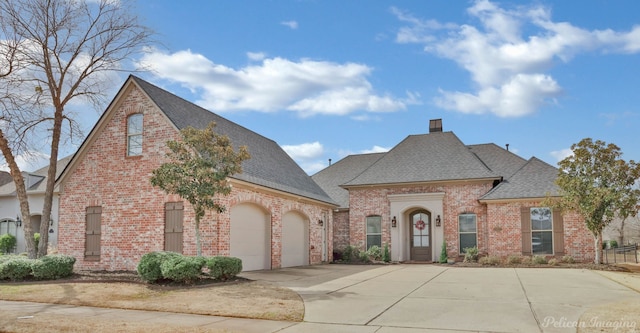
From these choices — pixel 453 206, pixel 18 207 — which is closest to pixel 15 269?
pixel 18 207

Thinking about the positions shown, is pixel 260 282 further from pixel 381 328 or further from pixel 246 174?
pixel 381 328

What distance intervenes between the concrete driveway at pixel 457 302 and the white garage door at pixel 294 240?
4844mm

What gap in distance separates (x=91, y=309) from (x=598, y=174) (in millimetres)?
18294

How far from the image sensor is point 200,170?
14.4 m

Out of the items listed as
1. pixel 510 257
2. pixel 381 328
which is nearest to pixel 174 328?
pixel 381 328

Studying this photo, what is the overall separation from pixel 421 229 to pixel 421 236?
0.36 meters

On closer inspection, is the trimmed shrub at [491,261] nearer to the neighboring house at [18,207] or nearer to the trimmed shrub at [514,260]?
the trimmed shrub at [514,260]

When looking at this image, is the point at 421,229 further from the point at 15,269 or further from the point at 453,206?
the point at 15,269

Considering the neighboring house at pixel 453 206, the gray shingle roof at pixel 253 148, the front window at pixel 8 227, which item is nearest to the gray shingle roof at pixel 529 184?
the neighboring house at pixel 453 206

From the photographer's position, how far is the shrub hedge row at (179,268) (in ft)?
43.8

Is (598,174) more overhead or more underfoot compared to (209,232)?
more overhead

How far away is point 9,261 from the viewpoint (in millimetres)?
14852

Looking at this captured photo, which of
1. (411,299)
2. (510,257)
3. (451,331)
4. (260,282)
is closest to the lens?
(451,331)

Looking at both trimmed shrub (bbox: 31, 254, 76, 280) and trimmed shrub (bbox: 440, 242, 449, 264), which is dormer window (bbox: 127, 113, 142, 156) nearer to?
trimmed shrub (bbox: 31, 254, 76, 280)
